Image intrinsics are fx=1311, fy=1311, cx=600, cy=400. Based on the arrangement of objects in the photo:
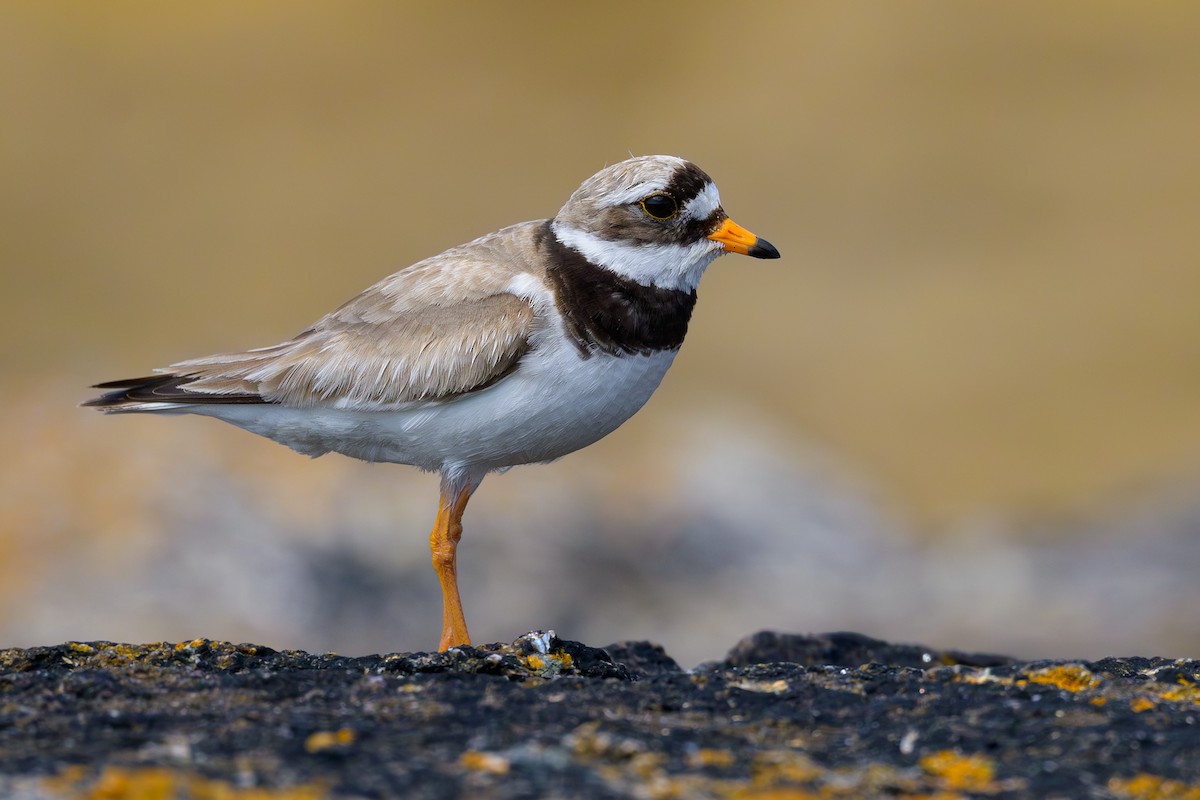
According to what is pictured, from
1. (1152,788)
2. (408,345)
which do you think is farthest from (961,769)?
(408,345)

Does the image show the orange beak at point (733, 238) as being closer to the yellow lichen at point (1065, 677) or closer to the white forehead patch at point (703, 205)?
the white forehead patch at point (703, 205)

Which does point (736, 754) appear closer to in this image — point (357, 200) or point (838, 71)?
point (357, 200)

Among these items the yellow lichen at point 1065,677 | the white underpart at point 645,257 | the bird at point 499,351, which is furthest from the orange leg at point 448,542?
the yellow lichen at point 1065,677

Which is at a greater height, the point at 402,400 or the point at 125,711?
the point at 402,400

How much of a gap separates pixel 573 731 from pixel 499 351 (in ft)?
10.3

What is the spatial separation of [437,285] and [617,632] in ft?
12.2

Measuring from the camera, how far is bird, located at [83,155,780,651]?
6.41m

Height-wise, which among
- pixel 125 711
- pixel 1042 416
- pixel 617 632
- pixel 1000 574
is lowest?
pixel 125 711

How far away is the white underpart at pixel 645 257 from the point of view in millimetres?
6664

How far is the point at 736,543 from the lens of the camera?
35.5ft

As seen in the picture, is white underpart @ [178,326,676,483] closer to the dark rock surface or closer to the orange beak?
the orange beak

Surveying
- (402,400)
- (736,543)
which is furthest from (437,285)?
(736,543)

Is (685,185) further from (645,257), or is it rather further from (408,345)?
(408,345)

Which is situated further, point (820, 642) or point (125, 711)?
point (820, 642)
